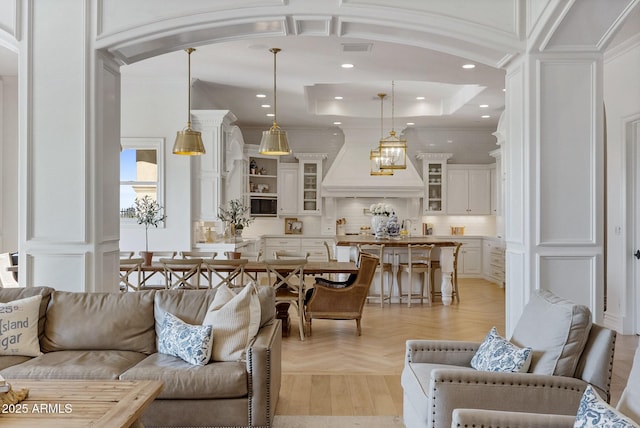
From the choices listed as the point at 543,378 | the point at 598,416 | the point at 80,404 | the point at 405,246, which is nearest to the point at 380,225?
the point at 405,246

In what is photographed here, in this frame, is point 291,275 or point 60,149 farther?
point 291,275

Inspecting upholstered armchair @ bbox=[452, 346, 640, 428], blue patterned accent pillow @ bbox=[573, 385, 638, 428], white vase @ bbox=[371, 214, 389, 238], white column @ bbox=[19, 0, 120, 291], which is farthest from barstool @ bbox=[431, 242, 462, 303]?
blue patterned accent pillow @ bbox=[573, 385, 638, 428]

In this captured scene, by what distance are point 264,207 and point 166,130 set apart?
4.01 metres

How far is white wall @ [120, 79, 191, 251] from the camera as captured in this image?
24.2 feet

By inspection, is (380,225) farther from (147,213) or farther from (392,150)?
(147,213)

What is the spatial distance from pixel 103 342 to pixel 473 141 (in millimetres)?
9628

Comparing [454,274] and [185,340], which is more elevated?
[185,340]

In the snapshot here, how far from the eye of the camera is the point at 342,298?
5703 mm

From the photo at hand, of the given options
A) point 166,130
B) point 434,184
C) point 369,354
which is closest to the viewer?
point 369,354

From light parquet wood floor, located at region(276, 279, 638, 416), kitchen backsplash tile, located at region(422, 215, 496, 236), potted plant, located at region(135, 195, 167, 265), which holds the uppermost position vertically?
potted plant, located at region(135, 195, 167, 265)

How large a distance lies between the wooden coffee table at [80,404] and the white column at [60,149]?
1.64 metres

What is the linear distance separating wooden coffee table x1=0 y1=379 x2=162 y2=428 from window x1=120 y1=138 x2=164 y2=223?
5.08 meters

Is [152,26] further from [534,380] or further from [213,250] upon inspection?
[213,250]

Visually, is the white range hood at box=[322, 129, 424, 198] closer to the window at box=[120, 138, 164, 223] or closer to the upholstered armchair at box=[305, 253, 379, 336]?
the window at box=[120, 138, 164, 223]
